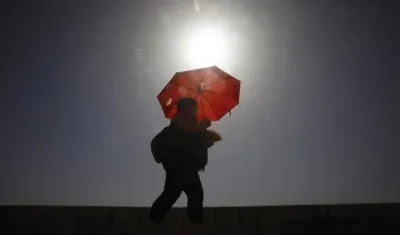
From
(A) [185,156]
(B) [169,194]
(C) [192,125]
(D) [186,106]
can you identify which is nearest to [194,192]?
(B) [169,194]

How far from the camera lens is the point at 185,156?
5344 mm

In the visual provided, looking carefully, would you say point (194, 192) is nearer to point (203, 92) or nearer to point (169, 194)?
point (169, 194)

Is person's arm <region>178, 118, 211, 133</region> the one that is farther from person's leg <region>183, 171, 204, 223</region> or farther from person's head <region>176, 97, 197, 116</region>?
person's leg <region>183, 171, 204, 223</region>

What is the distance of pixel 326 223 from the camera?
638 centimetres

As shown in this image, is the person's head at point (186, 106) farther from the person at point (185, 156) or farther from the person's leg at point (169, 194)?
the person's leg at point (169, 194)

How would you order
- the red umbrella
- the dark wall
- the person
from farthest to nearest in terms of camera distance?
the dark wall < the red umbrella < the person

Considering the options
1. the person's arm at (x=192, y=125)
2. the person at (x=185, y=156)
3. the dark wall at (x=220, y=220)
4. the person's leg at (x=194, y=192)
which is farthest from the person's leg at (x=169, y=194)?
the dark wall at (x=220, y=220)

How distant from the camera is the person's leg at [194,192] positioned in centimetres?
539

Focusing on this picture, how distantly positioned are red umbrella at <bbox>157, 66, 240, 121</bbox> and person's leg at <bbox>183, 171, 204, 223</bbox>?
918mm

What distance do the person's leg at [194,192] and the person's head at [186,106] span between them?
3.03ft

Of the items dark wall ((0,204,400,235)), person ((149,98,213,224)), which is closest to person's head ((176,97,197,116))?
person ((149,98,213,224))

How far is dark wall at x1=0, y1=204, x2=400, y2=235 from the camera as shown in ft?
20.8

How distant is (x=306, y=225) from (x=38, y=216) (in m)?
4.82

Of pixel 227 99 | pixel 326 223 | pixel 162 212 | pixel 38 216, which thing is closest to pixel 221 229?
pixel 162 212
